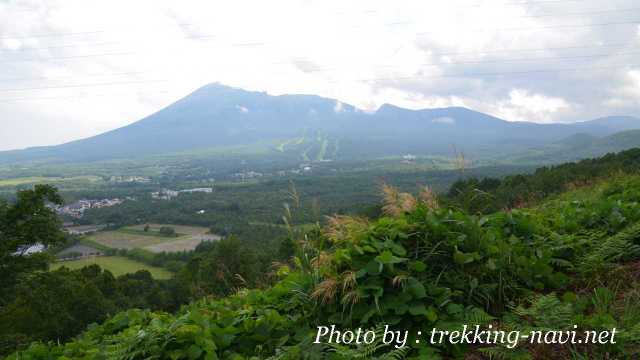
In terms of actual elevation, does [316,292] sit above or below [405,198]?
below

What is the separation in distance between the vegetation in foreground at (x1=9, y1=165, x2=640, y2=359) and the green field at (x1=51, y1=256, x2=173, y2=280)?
31299 millimetres

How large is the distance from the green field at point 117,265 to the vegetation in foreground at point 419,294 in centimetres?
3130

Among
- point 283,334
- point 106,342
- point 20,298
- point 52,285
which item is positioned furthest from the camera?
point 52,285

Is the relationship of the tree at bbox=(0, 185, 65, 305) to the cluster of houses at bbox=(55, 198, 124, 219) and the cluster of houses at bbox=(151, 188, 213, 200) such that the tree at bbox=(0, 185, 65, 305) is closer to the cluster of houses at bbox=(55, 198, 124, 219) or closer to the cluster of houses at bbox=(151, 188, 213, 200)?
the cluster of houses at bbox=(55, 198, 124, 219)

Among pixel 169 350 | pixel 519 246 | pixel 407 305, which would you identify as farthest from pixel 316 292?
pixel 519 246

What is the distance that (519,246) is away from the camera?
3.59 m

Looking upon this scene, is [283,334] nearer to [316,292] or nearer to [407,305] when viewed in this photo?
[316,292]

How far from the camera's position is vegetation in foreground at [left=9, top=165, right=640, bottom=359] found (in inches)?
108

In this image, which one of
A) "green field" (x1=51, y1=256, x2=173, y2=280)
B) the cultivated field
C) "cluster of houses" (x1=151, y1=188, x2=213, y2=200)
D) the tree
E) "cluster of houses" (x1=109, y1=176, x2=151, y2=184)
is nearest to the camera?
the tree

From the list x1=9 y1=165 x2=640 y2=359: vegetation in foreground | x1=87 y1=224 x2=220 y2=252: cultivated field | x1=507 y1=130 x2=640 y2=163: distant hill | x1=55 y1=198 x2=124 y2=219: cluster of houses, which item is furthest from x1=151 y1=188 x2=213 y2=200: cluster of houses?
x1=507 y1=130 x2=640 y2=163: distant hill

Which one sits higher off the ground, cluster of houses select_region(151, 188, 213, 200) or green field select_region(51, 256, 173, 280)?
cluster of houses select_region(151, 188, 213, 200)

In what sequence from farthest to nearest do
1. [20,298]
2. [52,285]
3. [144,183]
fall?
[144,183] → [52,285] → [20,298]

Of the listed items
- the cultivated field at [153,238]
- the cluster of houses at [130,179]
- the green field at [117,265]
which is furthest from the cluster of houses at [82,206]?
the green field at [117,265]

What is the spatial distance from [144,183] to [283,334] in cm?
10774
